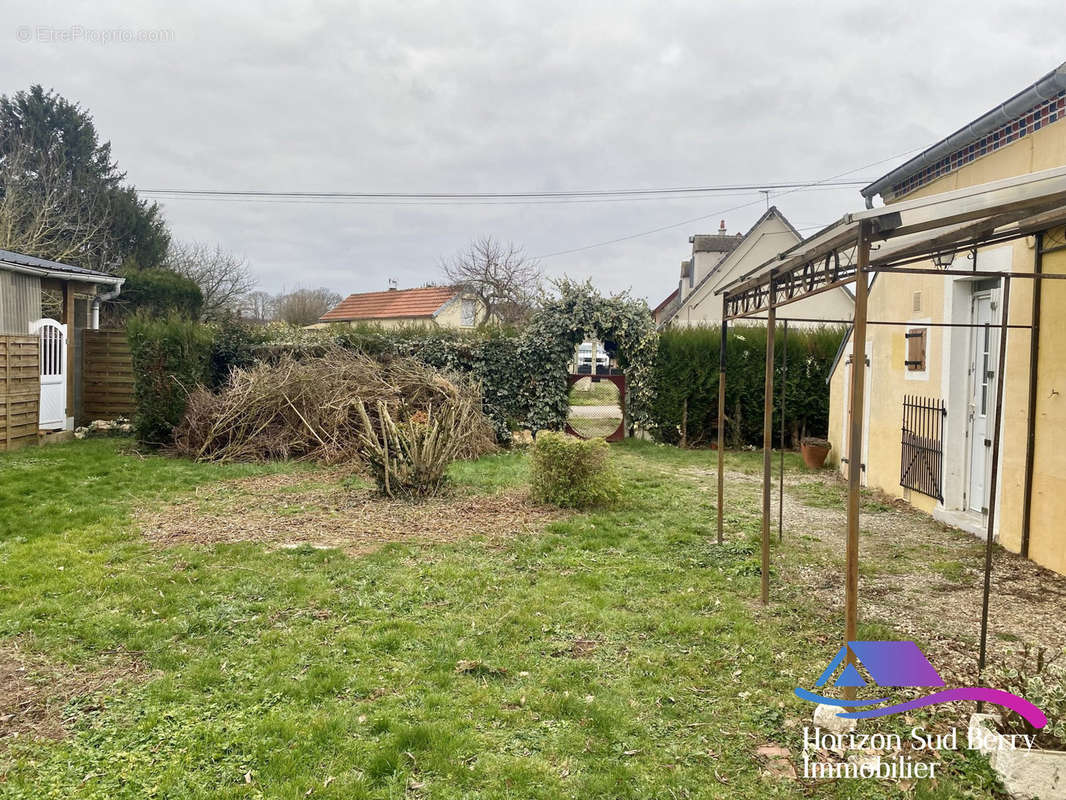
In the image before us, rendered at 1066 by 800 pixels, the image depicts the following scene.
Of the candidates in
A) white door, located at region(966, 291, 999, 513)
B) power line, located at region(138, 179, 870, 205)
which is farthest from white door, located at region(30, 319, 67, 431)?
white door, located at region(966, 291, 999, 513)

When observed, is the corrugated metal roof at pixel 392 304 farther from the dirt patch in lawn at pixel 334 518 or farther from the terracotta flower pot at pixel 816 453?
the dirt patch in lawn at pixel 334 518

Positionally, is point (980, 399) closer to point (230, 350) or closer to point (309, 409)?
point (309, 409)

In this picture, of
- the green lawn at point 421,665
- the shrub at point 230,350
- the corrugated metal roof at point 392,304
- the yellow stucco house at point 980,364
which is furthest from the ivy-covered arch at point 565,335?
the corrugated metal roof at point 392,304

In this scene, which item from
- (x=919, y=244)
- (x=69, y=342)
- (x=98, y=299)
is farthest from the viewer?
(x=98, y=299)

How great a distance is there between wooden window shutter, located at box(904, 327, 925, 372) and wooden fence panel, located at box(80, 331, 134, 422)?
13.5m

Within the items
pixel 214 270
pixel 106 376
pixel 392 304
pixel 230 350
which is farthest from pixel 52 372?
pixel 392 304

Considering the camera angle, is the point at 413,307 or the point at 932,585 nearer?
the point at 932,585

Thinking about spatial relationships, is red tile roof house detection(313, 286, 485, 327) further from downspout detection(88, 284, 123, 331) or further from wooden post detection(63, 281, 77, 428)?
wooden post detection(63, 281, 77, 428)

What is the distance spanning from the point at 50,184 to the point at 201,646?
26808 millimetres

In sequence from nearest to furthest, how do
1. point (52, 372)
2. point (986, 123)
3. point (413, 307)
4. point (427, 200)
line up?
point (986, 123)
point (52, 372)
point (427, 200)
point (413, 307)

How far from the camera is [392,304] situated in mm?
34094

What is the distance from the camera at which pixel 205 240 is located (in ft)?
88.8

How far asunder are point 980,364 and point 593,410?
41.3ft

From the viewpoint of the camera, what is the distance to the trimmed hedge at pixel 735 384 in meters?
13.3
